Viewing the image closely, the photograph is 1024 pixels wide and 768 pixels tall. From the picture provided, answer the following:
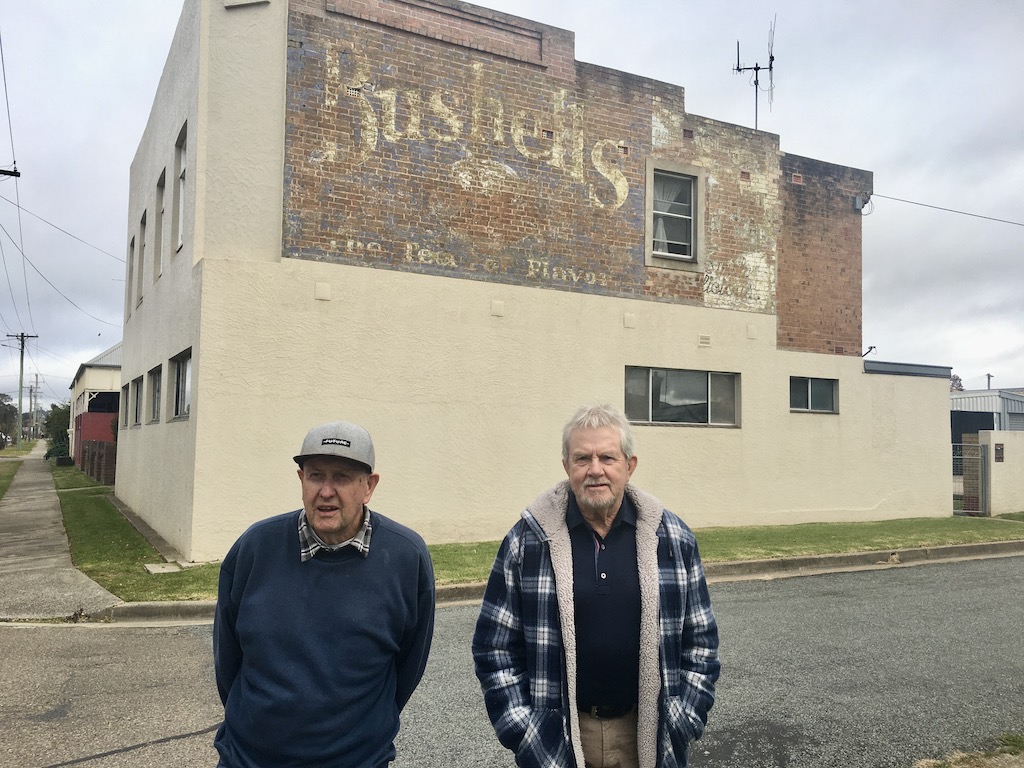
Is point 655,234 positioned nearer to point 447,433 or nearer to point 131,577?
point 447,433

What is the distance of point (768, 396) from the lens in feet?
53.7

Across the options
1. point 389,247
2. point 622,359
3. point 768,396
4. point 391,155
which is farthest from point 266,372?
point 768,396

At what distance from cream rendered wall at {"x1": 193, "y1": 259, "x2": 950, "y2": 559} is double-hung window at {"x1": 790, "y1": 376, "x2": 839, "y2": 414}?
0.63ft

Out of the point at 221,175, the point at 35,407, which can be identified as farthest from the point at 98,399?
the point at 35,407

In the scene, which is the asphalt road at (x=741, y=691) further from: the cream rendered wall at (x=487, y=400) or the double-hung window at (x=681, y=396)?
the double-hung window at (x=681, y=396)

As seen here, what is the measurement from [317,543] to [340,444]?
12.4 inches

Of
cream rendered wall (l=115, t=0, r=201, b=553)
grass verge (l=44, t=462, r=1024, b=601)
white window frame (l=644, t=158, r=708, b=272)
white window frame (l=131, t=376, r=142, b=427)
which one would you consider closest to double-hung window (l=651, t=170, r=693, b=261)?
white window frame (l=644, t=158, r=708, b=272)

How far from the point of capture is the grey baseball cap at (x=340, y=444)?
2.60m

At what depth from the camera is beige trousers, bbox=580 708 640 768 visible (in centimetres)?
278

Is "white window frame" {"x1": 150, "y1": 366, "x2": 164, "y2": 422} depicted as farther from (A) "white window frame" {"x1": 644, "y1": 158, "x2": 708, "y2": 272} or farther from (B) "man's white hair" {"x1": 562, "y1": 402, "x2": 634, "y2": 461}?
(B) "man's white hair" {"x1": 562, "y1": 402, "x2": 634, "y2": 461}

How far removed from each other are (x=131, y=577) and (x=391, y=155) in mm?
7174

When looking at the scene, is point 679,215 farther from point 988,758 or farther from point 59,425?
point 59,425

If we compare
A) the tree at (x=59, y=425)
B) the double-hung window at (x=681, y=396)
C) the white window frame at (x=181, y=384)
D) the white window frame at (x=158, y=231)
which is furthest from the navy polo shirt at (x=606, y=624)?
the tree at (x=59, y=425)

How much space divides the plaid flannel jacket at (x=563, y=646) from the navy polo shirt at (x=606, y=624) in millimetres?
39
